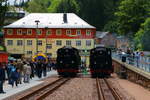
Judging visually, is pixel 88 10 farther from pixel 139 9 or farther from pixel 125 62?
pixel 125 62

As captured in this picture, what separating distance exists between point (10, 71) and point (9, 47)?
74.3 meters

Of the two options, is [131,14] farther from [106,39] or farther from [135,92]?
[135,92]

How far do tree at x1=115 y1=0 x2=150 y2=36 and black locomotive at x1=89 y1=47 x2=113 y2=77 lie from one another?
37.3 metres

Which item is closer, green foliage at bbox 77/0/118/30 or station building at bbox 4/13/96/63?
station building at bbox 4/13/96/63

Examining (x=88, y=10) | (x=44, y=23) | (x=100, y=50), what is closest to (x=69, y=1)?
(x=88, y=10)

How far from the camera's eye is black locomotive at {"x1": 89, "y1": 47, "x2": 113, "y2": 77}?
162ft

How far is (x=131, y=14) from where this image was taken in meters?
87.9

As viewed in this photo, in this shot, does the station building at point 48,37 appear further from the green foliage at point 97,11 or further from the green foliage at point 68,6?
the green foliage at point 68,6

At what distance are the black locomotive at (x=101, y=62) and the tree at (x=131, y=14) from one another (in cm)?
3729

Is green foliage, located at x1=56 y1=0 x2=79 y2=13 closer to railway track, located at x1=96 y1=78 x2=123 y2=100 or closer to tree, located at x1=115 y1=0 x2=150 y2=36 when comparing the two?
tree, located at x1=115 y1=0 x2=150 y2=36

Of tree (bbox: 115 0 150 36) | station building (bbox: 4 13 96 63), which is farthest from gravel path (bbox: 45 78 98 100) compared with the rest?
station building (bbox: 4 13 96 63)

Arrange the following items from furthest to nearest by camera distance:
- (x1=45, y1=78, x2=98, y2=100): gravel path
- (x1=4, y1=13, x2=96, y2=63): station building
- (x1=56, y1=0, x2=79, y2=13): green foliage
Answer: (x1=56, y1=0, x2=79, y2=13): green foliage, (x1=4, y1=13, x2=96, y2=63): station building, (x1=45, y1=78, x2=98, y2=100): gravel path

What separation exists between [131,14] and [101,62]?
4019cm

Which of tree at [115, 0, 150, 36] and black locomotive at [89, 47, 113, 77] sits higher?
tree at [115, 0, 150, 36]
